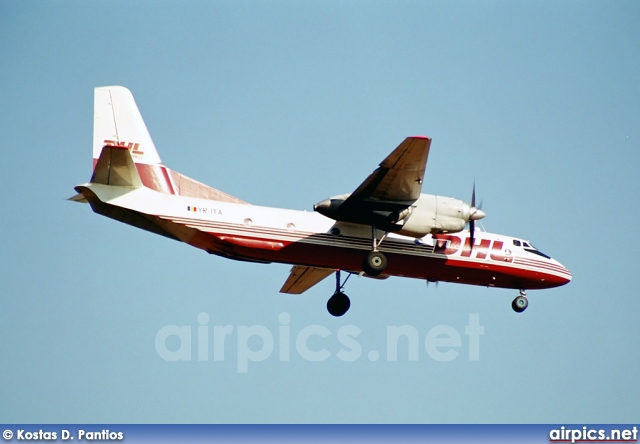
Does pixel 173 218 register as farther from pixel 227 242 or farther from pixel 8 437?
pixel 8 437

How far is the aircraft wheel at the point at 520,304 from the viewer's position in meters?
29.0

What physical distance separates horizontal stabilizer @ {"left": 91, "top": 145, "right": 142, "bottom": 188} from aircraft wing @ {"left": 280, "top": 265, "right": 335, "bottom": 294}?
745 cm

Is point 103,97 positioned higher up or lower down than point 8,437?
higher up

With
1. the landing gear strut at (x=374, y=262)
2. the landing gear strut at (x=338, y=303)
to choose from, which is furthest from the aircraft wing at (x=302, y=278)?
the landing gear strut at (x=374, y=262)

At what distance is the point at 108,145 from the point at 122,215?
7.09 feet

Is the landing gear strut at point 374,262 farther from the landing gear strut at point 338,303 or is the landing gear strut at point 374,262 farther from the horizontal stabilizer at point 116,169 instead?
the horizontal stabilizer at point 116,169

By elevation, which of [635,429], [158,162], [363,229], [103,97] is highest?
[103,97]

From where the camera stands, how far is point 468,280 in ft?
93.6

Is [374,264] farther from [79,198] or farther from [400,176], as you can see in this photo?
[79,198]

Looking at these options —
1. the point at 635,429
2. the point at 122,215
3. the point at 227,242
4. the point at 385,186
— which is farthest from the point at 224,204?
the point at 635,429

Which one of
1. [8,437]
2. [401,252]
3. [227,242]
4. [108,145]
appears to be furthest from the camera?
[401,252]

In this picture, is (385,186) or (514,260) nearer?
(385,186)

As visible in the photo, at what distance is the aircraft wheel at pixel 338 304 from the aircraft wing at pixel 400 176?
5.30 meters

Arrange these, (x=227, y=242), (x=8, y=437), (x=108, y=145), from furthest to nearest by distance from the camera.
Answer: (x=227, y=242)
(x=108, y=145)
(x=8, y=437)
